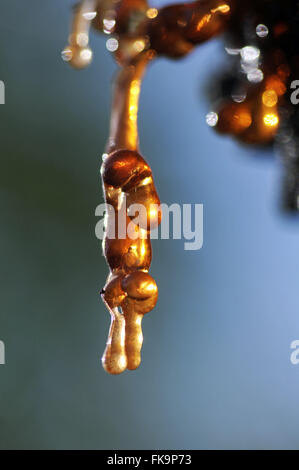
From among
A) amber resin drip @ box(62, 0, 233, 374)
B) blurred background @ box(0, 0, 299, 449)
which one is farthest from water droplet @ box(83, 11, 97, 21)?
blurred background @ box(0, 0, 299, 449)

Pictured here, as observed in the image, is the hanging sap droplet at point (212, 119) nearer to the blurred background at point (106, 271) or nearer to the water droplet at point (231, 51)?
the water droplet at point (231, 51)

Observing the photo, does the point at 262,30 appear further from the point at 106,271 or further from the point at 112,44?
the point at 106,271

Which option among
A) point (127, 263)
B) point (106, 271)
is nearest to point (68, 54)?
point (127, 263)

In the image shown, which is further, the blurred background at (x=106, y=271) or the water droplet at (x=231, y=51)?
the blurred background at (x=106, y=271)

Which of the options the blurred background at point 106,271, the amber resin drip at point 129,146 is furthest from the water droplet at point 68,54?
the blurred background at point 106,271

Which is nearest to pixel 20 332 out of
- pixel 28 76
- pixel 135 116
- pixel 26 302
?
pixel 26 302

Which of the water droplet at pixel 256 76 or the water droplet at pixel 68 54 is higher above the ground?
the water droplet at pixel 68 54
